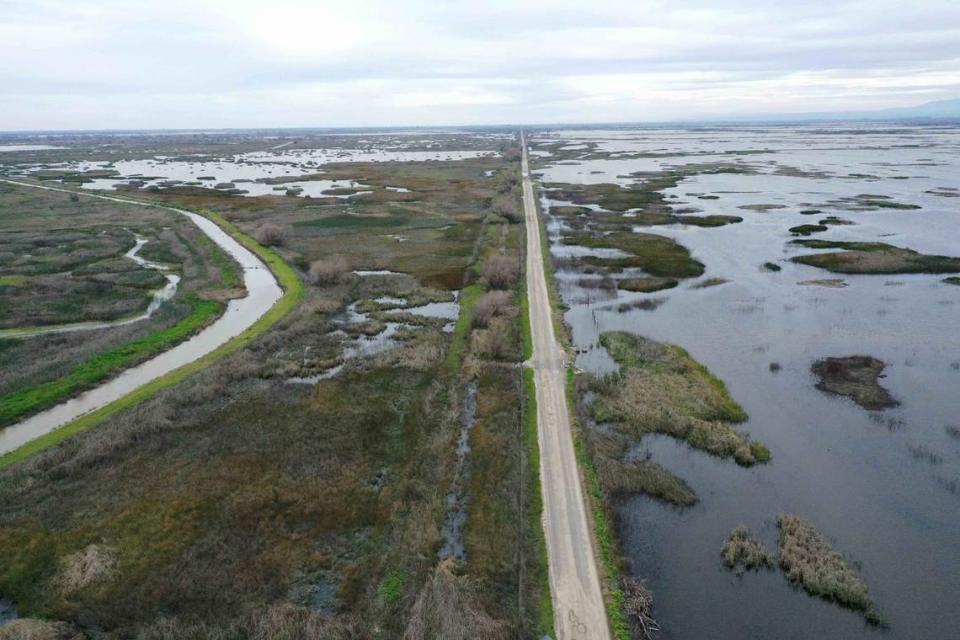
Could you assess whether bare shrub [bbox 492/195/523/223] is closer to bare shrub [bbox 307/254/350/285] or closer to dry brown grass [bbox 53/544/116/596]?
bare shrub [bbox 307/254/350/285]

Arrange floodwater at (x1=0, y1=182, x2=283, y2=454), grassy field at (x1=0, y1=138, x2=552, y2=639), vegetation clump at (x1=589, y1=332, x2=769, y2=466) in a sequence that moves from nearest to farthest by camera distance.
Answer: grassy field at (x1=0, y1=138, x2=552, y2=639) → vegetation clump at (x1=589, y1=332, x2=769, y2=466) → floodwater at (x1=0, y1=182, x2=283, y2=454)

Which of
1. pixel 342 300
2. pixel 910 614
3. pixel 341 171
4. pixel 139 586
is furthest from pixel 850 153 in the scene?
pixel 139 586

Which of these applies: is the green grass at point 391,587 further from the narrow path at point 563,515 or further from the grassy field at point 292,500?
the narrow path at point 563,515

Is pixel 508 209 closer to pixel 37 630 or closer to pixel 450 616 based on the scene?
pixel 450 616

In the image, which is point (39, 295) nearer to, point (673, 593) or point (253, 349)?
point (253, 349)

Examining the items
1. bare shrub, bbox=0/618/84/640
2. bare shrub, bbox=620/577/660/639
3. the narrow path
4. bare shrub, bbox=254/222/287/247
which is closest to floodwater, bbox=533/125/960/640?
bare shrub, bbox=620/577/660/639
